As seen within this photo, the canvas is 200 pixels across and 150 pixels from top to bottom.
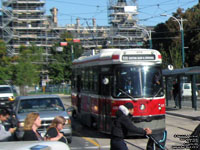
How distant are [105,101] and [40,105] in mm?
2351

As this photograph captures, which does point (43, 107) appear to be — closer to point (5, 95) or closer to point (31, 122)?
point (31, 122)

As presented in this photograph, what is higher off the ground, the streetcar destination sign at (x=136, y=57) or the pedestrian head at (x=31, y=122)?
the streetcar destination sign at (x=136, y=57)

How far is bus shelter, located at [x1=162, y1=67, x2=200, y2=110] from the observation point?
24.0m

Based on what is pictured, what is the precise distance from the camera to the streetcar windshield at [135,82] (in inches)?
552

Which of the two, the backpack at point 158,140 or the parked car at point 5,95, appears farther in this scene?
the parked car at point 5,95

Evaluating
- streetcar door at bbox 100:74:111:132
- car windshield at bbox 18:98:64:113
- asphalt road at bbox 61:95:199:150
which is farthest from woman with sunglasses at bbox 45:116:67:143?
streetcar door at bbox 100:74:111:132

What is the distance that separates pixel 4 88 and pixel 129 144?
20.3 meters

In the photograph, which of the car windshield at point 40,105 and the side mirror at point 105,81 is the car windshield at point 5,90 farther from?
the side mirror at point 105,81

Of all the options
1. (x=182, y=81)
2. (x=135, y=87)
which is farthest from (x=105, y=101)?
(x=182, y=81)

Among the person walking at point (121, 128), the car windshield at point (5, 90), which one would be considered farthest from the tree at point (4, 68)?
the person walking at point (121, 128)

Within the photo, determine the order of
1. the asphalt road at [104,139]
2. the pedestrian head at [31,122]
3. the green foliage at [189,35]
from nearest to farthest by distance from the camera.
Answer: the pedestrian head at [31,122]
the asphalt road at [104,139]
the green foliage at [189,35]

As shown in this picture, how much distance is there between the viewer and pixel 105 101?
14.7 metres

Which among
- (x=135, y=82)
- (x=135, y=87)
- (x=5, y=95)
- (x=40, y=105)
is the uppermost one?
(x=135, y=82)

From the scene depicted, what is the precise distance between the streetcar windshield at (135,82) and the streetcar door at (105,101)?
45 centimetres
